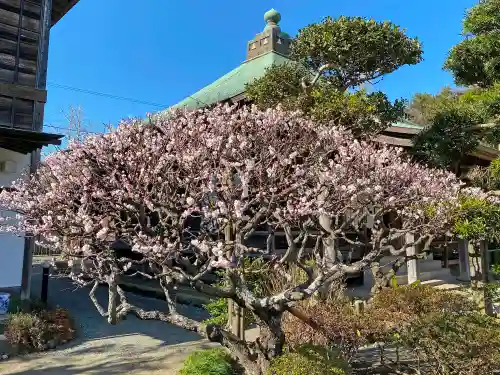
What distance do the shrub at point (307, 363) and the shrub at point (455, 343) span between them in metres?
0.89

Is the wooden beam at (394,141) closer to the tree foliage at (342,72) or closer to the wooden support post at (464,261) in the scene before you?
the tree foliage at (342,72)

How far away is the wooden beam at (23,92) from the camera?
8.06m

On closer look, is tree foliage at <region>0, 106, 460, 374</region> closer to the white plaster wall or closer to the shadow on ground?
the white plaster wall

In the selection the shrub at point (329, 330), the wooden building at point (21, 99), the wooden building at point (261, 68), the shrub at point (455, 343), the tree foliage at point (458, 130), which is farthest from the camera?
the wooden building at point (261, 68)

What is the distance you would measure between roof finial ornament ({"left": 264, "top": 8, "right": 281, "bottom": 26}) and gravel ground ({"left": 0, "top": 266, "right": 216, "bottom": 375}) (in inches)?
382

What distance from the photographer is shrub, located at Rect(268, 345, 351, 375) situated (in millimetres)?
3936

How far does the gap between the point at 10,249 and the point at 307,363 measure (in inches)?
265

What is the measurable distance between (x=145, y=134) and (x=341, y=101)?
3532mm

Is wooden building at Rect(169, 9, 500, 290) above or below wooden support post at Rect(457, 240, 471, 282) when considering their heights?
above

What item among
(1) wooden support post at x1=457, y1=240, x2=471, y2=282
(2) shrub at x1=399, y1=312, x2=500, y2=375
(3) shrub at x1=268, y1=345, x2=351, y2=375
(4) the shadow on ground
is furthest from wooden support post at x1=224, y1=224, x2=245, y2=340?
(1) wooden support post at x1=457, y1=240, x2=471, y2=282

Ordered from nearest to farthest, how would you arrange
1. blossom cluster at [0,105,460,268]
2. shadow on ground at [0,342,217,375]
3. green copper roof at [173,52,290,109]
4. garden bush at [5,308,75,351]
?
blossom cluster at [0,105,460,268]
shadow on ground at [0,342,217,375]
garden bush at [5,308,75,351]
green copper roof at [173,52,290,109]

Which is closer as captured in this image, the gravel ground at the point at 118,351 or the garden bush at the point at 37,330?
the gravel ground at the point at 118,351

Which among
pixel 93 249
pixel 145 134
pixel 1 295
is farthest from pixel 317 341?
pixel 1 295

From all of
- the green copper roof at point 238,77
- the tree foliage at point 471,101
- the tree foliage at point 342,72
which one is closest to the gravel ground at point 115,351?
the tree foliage at point 342,72
